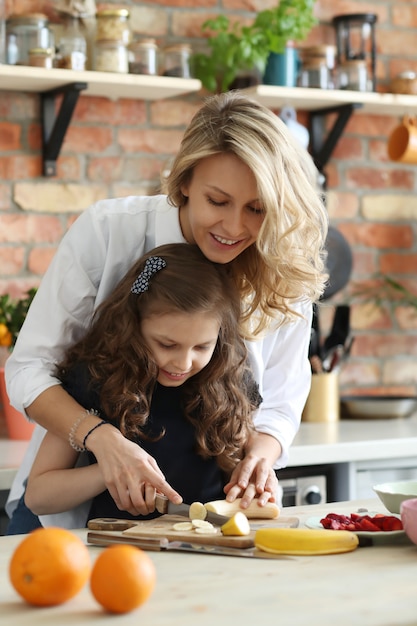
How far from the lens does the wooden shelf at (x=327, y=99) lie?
2.76 metres

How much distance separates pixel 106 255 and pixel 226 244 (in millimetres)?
241

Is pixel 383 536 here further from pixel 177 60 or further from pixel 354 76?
pixel 354 76

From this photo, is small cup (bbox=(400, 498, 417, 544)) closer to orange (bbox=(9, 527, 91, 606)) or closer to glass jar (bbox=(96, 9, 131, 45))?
orange (bbox=(9, 527, 91, 606))

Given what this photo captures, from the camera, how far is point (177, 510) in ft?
4.88

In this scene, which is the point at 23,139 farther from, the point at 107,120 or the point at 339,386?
the point at 339,386

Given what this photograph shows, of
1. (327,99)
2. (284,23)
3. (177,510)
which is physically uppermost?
(284,23)

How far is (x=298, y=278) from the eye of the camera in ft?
5.54

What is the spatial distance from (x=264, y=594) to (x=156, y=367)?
1.88 feet

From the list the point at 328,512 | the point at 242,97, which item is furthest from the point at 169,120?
the point at 328,512

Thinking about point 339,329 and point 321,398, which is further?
point 339,329

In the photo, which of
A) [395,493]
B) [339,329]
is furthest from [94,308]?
[339,329]

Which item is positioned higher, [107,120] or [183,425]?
[107,120]

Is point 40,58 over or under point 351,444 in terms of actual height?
over

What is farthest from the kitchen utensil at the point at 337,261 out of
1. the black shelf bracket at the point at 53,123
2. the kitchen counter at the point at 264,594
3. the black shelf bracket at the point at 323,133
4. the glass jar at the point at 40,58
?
the kitchen counter at the point at 264,594
